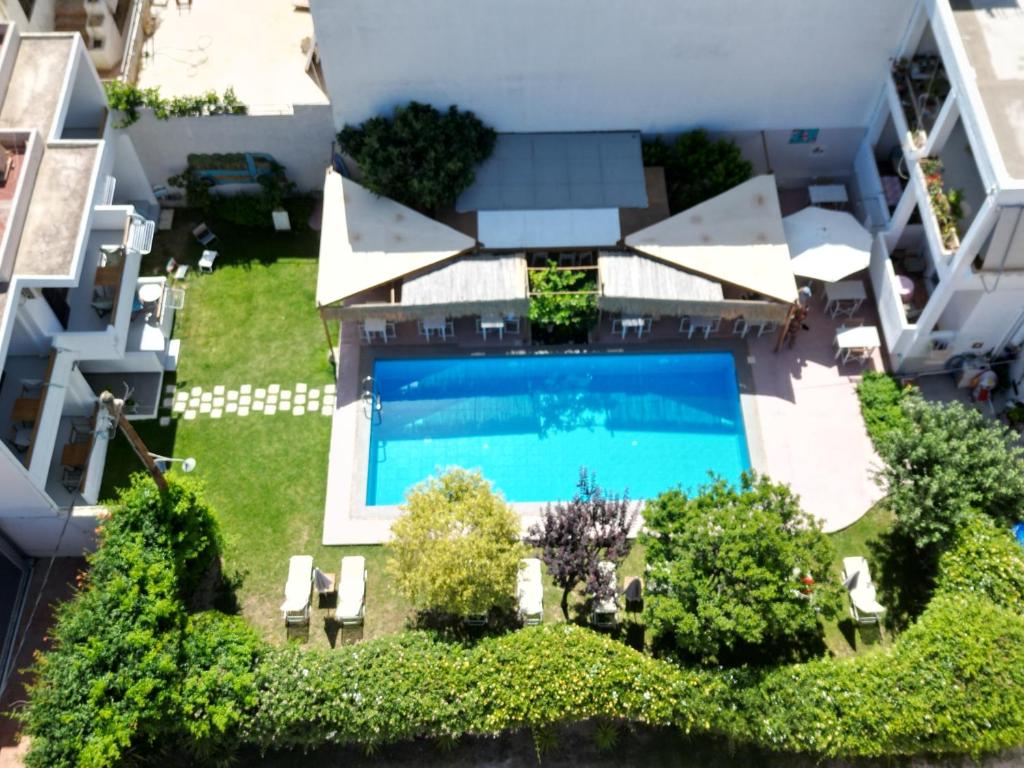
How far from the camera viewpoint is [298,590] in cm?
2436

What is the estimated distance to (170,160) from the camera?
3014cm

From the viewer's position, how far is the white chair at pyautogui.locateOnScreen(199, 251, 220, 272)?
3019 centimetres

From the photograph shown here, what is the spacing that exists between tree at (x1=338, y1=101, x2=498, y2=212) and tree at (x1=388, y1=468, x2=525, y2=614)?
911 cm

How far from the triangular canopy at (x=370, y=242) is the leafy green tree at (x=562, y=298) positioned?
2.39m

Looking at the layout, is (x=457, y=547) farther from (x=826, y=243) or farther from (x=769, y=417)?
(x=826, y=243)

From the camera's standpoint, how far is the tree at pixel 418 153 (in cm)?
2758

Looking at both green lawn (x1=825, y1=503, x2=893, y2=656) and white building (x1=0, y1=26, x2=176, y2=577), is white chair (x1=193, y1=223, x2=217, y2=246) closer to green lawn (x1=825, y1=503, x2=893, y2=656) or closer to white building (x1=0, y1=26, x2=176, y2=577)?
white building (x1=0, y1=26, x2=176, y2=577)

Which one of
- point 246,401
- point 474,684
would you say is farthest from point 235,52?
point 474,684

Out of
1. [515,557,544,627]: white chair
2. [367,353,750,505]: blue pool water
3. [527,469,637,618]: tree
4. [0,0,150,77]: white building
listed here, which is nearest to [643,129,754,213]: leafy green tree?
[367,353,750,505]: blue pool water

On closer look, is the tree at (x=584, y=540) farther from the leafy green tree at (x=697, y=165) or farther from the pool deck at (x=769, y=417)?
the leafy green tree at (x=697, y=165)

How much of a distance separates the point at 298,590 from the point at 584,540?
7.56 m

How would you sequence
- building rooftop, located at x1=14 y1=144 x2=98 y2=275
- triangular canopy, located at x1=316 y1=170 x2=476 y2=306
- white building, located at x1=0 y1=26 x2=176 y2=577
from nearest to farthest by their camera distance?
1. building rooftop, located at x1=14 y1=144 x2=98 y2=275
2. white building, located at x1=0 y1=26 x2=176 y2=577
3. triangular canopy, located at x1=316 y1=170 x2=476 y2=306

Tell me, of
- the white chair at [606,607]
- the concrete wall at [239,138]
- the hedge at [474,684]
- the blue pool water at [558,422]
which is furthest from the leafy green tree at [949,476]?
the concrete wall at [239,138]

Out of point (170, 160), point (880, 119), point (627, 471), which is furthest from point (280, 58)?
point (880, 119)
